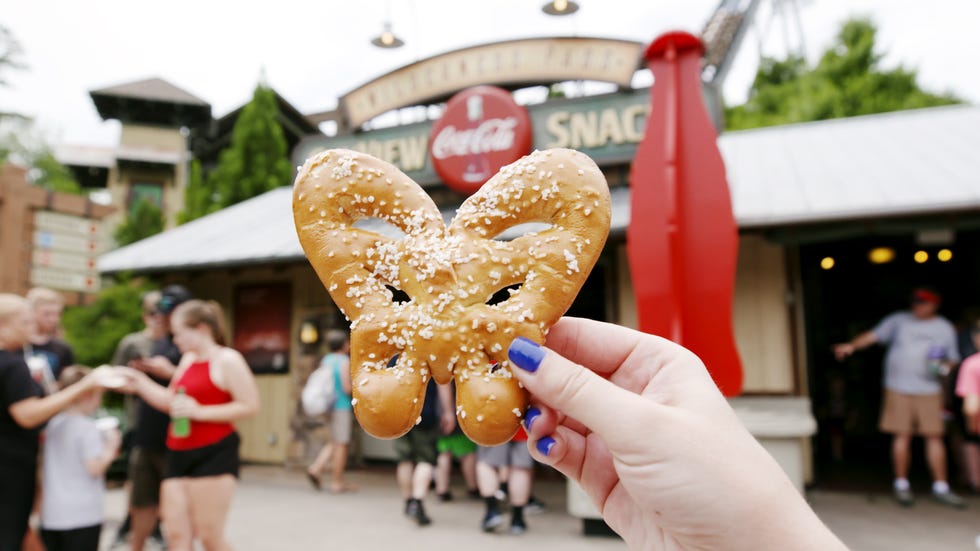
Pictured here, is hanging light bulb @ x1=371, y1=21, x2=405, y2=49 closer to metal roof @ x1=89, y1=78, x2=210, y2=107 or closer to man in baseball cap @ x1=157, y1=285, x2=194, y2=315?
man in baseball cap @ x1=157, y1=285, x2=194, y2=315

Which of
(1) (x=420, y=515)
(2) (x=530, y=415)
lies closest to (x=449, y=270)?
(2) (x=530, y=415)

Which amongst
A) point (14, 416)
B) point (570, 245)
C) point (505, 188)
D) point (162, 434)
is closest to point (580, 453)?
point (570, 245)

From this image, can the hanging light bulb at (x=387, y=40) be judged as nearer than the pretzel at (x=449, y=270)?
No

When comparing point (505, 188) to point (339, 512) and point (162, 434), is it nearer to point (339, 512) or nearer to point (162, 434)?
point (162, 434)

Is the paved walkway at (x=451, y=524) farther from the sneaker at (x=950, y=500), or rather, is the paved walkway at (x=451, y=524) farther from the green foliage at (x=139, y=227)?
the green foliage at (x=139, y=227)

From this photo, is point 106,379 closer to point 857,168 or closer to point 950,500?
point 950,500

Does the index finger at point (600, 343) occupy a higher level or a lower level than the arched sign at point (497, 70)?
lower

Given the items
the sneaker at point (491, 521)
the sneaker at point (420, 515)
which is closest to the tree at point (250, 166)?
the sneaker at point (420, 515)
